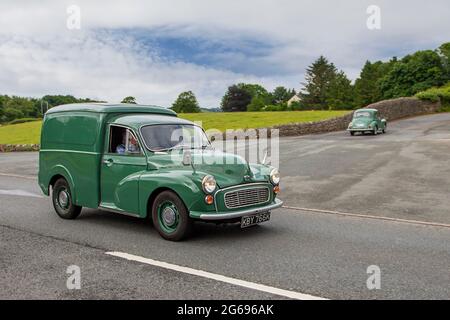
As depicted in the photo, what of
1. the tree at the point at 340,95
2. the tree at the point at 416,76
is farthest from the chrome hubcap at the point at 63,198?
the tree at the point at 340,95

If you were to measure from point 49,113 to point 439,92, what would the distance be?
4458cm

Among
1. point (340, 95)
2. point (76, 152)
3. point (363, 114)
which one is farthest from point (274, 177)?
point (340, 95)

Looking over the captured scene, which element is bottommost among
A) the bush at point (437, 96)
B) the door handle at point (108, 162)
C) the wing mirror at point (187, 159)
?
the door handle at point (108, 162)

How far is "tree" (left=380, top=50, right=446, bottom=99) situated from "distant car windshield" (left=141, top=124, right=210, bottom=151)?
7515 centimetres

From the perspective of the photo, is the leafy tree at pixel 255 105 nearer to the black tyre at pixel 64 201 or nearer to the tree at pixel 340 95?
the tree at pixel 340 95

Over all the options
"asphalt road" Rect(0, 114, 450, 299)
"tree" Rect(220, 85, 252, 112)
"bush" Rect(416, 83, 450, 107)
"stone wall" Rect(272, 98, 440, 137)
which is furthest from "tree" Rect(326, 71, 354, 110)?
"asphalt road" Rect(0, 114, 450, 299)

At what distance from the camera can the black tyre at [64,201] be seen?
28.1ft

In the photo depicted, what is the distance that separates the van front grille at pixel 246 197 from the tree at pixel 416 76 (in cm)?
7568

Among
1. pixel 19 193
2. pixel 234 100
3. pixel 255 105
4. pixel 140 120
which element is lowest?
pixel 19 193

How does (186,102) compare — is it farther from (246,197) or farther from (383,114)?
(246,197)

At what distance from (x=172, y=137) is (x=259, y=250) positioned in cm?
267

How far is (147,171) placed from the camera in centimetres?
723

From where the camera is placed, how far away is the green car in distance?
93.6 feet
